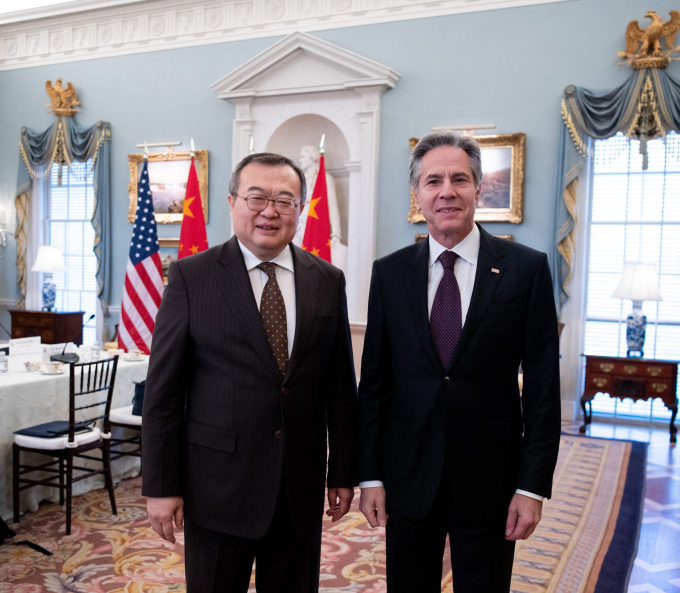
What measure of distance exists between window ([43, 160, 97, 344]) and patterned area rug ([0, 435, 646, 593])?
5616mm

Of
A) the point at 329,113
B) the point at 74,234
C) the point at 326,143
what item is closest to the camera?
the point at 329,113

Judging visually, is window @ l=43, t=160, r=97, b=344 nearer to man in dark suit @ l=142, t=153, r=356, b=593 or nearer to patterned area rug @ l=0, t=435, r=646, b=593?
patterned area rug @ l=0, t=435, r=646, b=593

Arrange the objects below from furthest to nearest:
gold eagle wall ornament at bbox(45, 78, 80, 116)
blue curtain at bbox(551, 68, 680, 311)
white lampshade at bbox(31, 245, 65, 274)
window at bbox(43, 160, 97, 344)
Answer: window at bbox(43, 160, 97, 344) → gold eagle wall ornament at bbox(45, 78, 80, 116) → white lampshade at bbox(31, 245, 65, 274) → blue curtain at bbox(551, 68, 680, 311)

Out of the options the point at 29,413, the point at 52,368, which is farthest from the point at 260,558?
the point at 52,368

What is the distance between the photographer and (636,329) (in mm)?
6168

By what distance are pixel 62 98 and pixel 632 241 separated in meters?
7.85

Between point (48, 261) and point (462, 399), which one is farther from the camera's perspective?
point (48, 261)

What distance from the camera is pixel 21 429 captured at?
403cm

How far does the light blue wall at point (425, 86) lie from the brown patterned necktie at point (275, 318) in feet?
17.6

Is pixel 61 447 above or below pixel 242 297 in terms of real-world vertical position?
below

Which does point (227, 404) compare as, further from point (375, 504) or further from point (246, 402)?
point (375, 504)

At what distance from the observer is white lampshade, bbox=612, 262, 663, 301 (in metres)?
5.98

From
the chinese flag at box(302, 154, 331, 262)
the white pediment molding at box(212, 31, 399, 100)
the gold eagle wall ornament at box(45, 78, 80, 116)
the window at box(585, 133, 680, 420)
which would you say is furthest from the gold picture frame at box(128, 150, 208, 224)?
the window at box(585, 133, 680, 420)

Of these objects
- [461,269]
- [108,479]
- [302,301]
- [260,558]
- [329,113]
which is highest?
[329,113]
